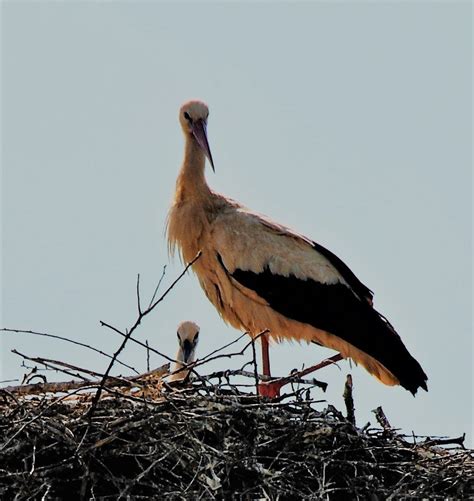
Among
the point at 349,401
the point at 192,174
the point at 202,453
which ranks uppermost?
the point at 192,174

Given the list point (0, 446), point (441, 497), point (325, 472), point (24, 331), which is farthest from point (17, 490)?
point (441, 497)

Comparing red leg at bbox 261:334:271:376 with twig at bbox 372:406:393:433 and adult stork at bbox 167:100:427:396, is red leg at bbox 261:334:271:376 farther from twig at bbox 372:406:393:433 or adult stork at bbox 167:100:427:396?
twig at bbox 372:406:393:433

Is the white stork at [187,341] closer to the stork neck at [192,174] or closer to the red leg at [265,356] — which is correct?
the red leg at [265,356]

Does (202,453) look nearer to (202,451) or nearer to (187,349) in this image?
(202,451)

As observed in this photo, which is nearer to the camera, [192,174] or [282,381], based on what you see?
[282,381]

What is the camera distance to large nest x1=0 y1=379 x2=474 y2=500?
5.82 metres

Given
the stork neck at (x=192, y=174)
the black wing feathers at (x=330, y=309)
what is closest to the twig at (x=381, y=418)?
the black wing feathers at (x=330, y=309)

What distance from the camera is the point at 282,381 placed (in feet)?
22.7

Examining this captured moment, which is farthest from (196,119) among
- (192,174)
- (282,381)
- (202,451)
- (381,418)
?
(202,451)

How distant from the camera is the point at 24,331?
6039 millimetres

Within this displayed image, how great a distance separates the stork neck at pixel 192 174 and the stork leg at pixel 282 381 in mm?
1007

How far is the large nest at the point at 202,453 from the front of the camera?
19.1 feet

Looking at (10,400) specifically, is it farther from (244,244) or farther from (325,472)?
(244,244)

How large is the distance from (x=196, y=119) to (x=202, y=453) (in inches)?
115
